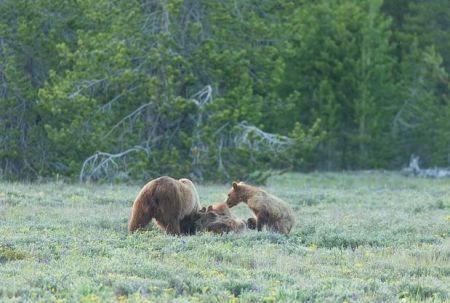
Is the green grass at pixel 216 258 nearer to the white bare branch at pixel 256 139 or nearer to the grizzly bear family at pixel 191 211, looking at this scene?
the grizzly bear family at pixel 191 211

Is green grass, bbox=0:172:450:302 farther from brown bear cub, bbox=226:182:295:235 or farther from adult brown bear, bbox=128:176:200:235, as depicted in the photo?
brown bear cub, bbox=226:182:295:235

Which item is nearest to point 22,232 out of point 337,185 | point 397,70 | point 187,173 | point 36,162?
point 187,173

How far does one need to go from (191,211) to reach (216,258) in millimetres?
2512

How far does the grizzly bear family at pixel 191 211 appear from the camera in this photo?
562 inches

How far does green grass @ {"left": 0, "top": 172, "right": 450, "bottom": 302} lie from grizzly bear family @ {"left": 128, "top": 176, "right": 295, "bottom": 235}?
0.27m

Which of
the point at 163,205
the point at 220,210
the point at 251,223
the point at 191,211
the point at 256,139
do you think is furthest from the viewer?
the point at 256,139

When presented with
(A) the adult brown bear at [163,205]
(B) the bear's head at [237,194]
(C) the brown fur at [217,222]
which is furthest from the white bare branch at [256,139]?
(A) the adult brown bear at [163,205]

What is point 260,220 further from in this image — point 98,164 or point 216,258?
point 98,164

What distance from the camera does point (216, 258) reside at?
1223 cm

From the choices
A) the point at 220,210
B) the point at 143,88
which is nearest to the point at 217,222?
the point at 220,210

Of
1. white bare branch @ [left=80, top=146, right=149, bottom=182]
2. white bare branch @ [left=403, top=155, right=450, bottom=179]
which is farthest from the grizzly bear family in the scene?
white bare branch @ [left=403, top=155, right=450, bottom=179]

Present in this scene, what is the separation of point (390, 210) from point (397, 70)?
25474 millimetres

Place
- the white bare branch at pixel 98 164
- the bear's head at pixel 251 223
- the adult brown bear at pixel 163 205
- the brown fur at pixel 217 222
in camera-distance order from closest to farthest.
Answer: the adult brown bear at pixel 163 205 < the brown fur at pixel 217 222 < the bear's head at pixel 251 223 < the white bare branch at pixel 98 164

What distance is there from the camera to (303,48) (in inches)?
1608
